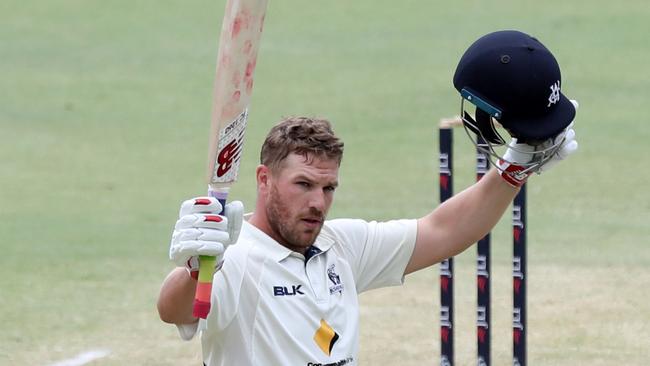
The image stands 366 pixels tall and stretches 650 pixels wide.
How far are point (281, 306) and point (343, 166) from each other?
346 inches

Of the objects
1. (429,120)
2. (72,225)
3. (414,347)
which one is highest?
(429,120)

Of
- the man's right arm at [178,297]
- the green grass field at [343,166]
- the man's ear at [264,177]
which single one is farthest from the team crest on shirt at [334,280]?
the green grass field at [343,166]

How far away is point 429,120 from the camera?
15.4 metres

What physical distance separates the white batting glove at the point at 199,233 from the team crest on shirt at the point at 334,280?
0.83m

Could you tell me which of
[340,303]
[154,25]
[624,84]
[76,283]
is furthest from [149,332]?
[154,25]

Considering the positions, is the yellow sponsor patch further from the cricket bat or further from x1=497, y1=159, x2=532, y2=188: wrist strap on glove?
x1=497, y1=159, x2=532, y2=188: wrist strap on glove

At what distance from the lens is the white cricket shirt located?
16.4 ft

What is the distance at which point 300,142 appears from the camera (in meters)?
5.19

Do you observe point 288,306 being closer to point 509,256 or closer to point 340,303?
point 340,303

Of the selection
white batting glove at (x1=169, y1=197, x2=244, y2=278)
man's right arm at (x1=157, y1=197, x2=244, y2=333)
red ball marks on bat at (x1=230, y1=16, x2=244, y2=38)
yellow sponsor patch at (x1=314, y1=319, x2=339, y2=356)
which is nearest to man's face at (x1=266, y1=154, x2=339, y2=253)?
yellow sponsor patch at (x1=314, y1=319, x2=339, y2=356)

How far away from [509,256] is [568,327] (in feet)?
5.56

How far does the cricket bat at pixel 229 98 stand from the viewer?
4.54 m

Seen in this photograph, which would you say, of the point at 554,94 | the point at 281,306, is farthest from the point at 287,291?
the point at 554,94

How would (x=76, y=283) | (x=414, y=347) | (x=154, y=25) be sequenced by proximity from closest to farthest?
(x=414, y=347)
(x=76, y=283)
(x=154, y=25)
